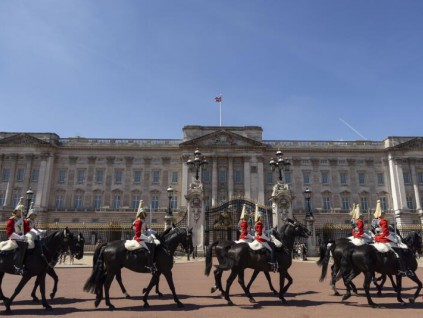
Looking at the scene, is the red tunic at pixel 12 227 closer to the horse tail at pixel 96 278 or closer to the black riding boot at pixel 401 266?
the horse tail at pixel 96 278

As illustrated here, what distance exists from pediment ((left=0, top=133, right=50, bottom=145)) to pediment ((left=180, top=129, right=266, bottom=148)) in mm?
24107

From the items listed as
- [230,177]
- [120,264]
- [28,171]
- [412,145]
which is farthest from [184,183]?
[120,264]

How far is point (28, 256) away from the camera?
9922 mm

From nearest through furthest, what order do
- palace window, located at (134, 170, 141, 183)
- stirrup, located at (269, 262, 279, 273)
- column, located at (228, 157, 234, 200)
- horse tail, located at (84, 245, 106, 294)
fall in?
1. horse tail, located at (84, 245, 106, 294)
2. stirrup, located at (269, 262, 279, 273)
3. column, located at (228, 157, 234, 200)
4. palace window, located at (134, 170, 141, 183)

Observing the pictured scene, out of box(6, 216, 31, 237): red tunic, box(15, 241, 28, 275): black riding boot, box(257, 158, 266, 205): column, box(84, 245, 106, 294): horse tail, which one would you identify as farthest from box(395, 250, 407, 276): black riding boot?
box(257, 158, 266, 205): column

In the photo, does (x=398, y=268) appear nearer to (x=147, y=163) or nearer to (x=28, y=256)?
(x=28, y=256)

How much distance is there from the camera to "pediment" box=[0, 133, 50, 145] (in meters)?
55.1

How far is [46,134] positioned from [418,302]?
58.4 metres

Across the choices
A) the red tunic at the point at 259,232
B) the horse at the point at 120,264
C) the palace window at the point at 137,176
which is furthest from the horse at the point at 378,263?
the palace window at the point at 137,176

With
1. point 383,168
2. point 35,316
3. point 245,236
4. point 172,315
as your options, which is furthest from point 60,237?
point 383,168

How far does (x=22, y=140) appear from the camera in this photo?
182 feet

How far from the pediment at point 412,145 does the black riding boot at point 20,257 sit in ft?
190

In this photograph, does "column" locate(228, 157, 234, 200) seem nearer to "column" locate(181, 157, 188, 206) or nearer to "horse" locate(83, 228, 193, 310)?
"column" locate(181, 157, 188, 206)

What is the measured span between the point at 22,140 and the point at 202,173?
30839mm
